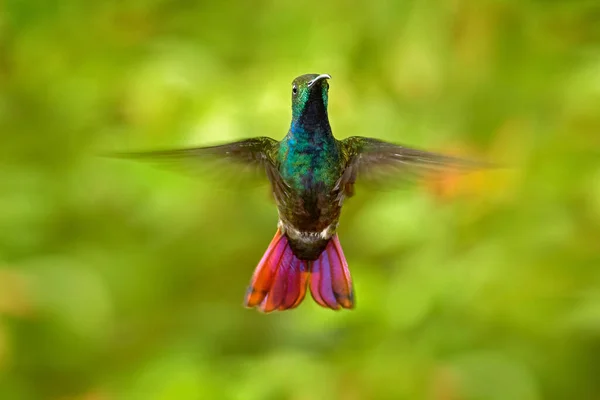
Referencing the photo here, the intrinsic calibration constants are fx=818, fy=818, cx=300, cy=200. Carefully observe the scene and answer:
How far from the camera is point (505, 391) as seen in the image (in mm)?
1712

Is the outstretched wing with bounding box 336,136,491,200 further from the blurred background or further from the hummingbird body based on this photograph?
the blurred background

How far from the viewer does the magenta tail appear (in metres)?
1.15

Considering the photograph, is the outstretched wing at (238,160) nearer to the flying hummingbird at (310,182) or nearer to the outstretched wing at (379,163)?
the flying hummingbird at (310,182)

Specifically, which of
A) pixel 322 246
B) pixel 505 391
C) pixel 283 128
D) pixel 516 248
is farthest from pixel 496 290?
pixel 322 246

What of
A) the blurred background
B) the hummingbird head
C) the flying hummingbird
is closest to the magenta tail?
the flying hummingbird

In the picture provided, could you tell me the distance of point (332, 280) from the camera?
119cm

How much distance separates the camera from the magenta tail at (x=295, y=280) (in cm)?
115

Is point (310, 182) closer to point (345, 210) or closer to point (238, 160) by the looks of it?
point (238, 160)

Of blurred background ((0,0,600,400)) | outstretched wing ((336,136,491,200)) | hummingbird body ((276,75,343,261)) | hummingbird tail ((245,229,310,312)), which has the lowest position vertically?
hummingbird tail ((245,229,310,312))

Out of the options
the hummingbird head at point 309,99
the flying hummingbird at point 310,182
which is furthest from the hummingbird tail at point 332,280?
the hummingbird head at point 309,99

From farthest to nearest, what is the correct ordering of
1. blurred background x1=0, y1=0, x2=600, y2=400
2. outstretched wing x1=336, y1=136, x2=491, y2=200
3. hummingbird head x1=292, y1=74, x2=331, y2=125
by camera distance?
blurred background x1=0, y1=0, x2=600, y2=400
outstretched wing x1=336, y1=136, x2=491, y2=200
hummingbird head x1=292, y1=74, x2=331, y2=125

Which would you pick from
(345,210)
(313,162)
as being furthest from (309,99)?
(345,210)

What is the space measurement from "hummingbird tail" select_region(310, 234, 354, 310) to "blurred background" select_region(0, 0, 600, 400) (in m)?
0.46

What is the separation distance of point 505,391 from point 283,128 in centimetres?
72
